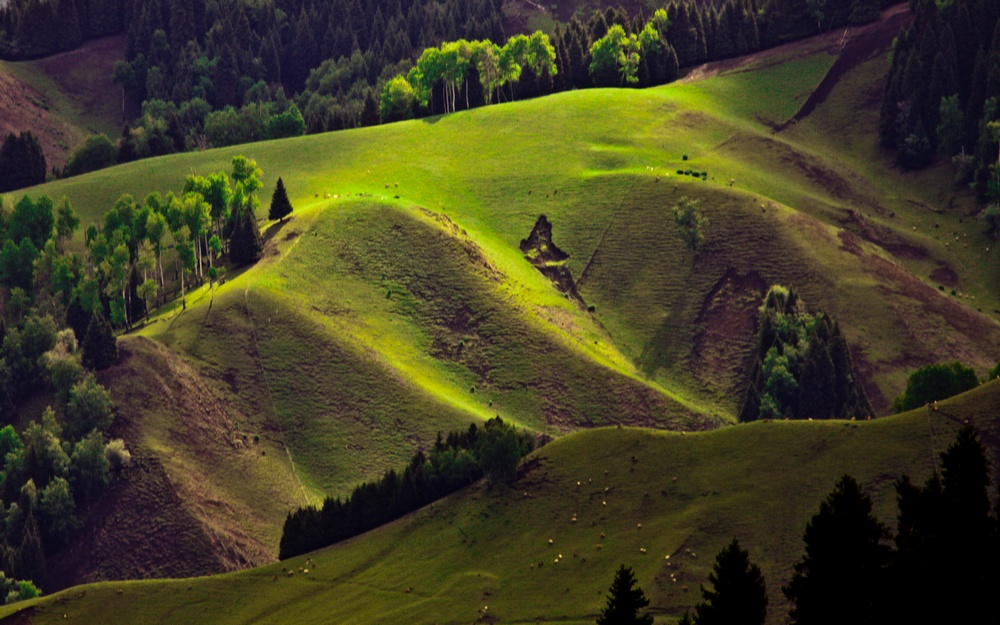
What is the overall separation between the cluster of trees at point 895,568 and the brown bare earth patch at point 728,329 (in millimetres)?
111331

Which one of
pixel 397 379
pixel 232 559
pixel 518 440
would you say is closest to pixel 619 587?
pixel 518 440

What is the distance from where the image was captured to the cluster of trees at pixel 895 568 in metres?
62.8

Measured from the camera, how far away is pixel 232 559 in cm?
14812

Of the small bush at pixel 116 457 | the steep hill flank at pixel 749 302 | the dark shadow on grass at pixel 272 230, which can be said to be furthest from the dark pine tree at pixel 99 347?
the steep hill flank at pixel 749 302

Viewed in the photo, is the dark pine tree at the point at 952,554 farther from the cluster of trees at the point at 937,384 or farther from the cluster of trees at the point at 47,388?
the cluster of trees at the point at 47,388

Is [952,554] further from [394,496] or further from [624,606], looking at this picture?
[394,496]

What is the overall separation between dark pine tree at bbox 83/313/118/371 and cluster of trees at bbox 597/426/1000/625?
110675 mm

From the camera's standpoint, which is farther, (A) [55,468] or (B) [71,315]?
(B) [71,315]

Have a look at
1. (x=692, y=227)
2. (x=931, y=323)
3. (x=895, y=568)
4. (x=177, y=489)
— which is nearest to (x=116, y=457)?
(x=177, y=489)

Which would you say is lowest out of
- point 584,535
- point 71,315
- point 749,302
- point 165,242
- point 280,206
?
point 749,302

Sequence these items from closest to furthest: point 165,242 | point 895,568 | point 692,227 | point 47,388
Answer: point 895,568
point 47,388
point 165,242
point 692,227

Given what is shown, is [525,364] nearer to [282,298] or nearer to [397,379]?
[397,379]

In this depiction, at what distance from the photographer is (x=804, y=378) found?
172875mm

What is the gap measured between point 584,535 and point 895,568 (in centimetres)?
5166
